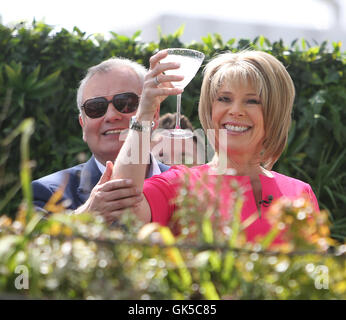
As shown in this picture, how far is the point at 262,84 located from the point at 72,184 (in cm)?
125

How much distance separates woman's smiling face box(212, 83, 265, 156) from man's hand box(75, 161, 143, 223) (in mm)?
648

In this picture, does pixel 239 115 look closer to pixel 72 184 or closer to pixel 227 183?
pixel 227 183

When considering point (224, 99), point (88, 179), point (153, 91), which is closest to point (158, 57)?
point (153, 91)

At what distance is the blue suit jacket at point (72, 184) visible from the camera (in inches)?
118

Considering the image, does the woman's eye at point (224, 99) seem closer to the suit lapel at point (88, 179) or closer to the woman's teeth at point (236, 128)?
the woman's teeth at point (236, 128)

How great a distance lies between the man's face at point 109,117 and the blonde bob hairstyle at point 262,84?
2.10 ft

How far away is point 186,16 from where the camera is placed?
31.7m

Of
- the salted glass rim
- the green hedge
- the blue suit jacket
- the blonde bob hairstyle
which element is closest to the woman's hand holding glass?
the salted glass rim

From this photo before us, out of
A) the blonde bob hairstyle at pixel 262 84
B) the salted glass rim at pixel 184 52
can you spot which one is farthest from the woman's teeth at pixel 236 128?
the salted glass rim at pixel 184 52

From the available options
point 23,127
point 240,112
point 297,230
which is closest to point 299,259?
point 297,230

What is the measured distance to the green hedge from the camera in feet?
14.9

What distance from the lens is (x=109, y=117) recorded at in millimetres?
→ 3189
